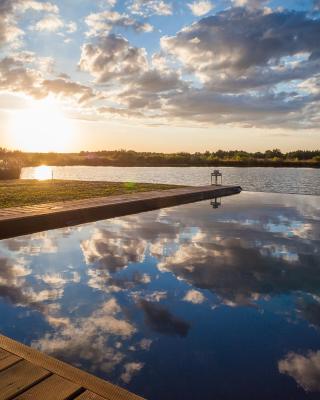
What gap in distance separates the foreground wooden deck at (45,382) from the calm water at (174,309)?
506mm

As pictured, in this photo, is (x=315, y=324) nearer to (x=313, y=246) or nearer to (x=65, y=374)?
(x=65, y=374)

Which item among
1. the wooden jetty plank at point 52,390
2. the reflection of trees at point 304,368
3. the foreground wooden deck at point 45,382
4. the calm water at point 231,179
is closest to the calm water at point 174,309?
the reflection of trees at point 304,368

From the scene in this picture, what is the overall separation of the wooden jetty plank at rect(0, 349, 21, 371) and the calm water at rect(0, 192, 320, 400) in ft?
1.96

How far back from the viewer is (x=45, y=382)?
7.93 feet

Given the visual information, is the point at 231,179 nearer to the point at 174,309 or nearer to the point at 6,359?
the point at 174,309

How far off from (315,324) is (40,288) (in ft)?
11.1

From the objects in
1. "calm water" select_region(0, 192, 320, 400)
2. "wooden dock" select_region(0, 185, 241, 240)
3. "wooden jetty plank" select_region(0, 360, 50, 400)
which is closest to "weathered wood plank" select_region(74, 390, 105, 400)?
"wooden jetty plank" select_region(0, 360, 50, 400)

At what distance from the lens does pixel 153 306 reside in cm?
435

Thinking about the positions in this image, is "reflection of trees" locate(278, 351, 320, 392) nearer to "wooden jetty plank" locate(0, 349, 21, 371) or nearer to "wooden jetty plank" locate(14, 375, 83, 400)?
"wooden jetty plank" locate(14, 375, 83, 400)

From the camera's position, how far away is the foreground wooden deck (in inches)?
90.1

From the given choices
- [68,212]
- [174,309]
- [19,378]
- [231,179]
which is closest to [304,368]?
[174,309]

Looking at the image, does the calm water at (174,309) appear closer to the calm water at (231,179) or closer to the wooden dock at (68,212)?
the wooden dock at (68,212)

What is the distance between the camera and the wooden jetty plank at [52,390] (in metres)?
2.27

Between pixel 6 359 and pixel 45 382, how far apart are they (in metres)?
0.45
